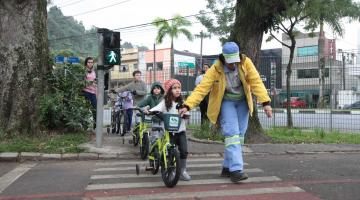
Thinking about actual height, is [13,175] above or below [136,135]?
below

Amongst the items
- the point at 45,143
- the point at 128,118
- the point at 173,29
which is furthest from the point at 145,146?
the point at 173,29

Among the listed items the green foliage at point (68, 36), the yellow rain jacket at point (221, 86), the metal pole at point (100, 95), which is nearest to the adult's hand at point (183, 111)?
the yellow rain jacket at point (221, 86)

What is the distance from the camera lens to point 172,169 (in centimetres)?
642

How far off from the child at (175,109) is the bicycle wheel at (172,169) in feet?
1.20

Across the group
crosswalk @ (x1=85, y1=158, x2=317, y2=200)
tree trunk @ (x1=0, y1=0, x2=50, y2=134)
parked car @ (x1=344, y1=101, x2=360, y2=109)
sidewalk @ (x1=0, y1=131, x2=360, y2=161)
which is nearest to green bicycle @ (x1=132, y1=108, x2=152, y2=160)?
sidewalk @ (x1=0, y1=131, x2=360, y2=161)

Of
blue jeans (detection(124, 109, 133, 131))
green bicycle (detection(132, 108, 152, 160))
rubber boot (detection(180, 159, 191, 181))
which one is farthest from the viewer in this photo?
blue jeans (detection(124, 109, 133, 131))

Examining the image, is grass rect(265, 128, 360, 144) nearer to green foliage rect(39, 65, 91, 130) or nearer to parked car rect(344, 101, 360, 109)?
parked car rect(344, 101, 360, 109)

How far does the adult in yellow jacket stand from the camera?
22.0 ft

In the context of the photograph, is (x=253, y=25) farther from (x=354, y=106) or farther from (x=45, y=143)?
(x=354, y=106)

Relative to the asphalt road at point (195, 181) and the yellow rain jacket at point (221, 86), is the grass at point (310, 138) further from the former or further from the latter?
the yellow rain jacket at point (221, 86)

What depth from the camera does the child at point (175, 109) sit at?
689 centimetres

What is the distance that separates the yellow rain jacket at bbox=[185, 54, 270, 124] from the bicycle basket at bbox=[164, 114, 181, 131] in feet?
1.00

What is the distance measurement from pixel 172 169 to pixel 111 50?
3.92 meters

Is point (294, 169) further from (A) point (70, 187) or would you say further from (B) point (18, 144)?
(B) point (18, 144)
